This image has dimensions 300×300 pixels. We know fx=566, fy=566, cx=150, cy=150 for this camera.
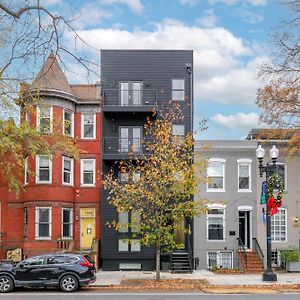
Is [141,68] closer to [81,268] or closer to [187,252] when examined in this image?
[187,252]

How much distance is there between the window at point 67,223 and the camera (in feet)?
111

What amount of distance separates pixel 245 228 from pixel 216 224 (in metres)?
2.11

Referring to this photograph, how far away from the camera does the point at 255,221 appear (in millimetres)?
34562

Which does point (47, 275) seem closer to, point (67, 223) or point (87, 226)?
point (67, 223)

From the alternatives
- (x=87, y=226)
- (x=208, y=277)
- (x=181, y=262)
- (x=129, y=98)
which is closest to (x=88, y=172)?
(x=87, y=226)

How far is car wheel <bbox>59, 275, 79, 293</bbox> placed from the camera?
2338 cm

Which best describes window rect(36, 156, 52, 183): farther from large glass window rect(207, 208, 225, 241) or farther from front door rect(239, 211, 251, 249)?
front door rect(239, 211, 251, 249)

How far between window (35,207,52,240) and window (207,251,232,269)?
975 centimetres

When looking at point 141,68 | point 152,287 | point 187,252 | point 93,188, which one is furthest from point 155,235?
point 141,68

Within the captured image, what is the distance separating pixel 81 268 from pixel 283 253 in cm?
1424

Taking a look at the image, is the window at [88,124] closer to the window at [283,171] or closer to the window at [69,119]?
the window at [69,119]

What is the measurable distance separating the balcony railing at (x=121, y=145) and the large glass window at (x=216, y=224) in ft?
18.8

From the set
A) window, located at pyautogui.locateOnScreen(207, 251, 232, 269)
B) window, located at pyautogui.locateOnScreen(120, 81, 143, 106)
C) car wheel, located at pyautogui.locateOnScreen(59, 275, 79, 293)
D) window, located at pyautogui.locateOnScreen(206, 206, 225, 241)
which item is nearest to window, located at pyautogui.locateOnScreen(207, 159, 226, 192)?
window, located at pyautogui.locateOnScreen(206, 206, 225, 241)

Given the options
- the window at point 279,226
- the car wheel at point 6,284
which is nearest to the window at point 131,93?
the window at point 279,226
